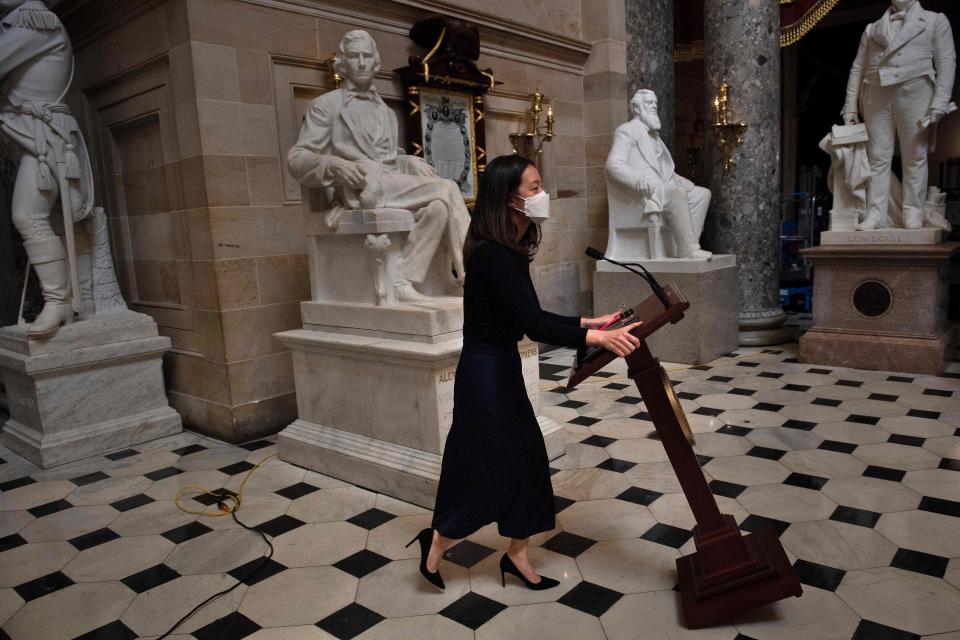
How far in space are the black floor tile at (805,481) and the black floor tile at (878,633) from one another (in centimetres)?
112

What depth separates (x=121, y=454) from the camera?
14.0ft

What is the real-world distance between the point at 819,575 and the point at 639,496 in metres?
0.90

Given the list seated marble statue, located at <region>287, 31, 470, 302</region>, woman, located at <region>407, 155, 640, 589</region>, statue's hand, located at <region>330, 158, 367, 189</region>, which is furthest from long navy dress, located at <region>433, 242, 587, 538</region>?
statue's hand, located at <region>330, 158, 367, 189</region>

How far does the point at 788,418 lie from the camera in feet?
14.1

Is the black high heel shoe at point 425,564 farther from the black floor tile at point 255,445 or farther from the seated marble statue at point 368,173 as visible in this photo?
the black floor tile at point 255,445

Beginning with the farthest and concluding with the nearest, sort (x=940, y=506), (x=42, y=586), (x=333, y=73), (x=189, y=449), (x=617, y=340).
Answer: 1. (x=333, y=73)
2. (x=189, y=449)
3. (x=940, y=506)
4. (x=42, y=586)
5. (x=617, y=340)

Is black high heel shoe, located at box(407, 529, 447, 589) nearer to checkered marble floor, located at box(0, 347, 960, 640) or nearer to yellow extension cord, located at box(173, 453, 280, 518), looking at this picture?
checkered marble floor, located at box(0, 347, 960, 640)

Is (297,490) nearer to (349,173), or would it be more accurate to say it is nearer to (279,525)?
(279,525)

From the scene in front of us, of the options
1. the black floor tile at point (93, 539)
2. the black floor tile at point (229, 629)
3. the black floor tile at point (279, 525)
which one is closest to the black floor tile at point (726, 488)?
the black floor tile at point (279, 525)

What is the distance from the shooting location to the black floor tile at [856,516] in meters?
2.86

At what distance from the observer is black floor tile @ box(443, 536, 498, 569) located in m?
2.73

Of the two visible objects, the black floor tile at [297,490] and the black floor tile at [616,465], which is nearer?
the black floor tile at [297,490]

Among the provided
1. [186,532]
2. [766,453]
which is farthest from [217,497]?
[766,453]

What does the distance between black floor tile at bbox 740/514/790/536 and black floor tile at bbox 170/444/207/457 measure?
3.11 metres
